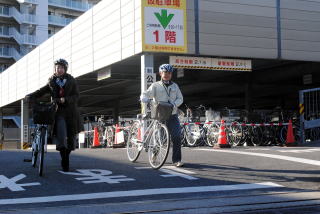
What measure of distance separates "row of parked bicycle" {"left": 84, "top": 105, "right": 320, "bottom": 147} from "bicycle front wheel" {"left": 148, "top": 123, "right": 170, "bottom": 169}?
903cm

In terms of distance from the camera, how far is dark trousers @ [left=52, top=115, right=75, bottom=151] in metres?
7.17

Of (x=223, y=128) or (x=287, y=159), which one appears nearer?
(x=287, y=159)

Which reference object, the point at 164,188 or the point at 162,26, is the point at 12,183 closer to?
the point at 164,188

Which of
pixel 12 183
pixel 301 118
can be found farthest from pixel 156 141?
pixel 301 118

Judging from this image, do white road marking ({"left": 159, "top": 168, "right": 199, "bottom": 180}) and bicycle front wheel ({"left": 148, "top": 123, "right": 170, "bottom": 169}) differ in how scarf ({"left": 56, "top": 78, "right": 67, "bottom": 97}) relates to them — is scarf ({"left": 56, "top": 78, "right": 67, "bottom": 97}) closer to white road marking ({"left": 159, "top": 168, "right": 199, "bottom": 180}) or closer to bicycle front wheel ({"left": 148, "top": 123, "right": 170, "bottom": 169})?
bicycle front wheel ({"left": 148, "top": 123, "right": 170, "bottom": 169})

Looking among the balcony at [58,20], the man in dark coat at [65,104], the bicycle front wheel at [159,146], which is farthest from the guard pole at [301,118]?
the balcony at [58,20]

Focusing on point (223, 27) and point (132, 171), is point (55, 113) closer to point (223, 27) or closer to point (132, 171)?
point (132, 171)

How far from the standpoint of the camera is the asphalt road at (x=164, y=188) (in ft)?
15.8

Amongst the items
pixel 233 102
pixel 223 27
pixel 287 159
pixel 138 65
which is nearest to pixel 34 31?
pixel 233 102

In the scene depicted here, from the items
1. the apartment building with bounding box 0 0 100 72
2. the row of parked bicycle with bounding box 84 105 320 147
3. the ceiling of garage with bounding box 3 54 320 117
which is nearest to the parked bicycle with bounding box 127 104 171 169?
the row of parked bicycle with bounding box 84 105 320 147

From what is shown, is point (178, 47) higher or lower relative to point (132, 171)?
higher

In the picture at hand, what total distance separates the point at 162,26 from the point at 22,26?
168 feet

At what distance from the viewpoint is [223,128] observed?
616 inches

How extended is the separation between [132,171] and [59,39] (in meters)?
21.0
